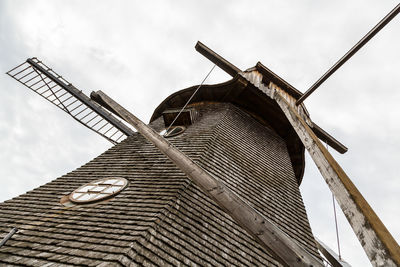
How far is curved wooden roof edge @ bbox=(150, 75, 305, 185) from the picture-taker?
7.01 m

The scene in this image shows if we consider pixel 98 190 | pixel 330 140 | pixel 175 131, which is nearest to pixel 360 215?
pixel 98 190

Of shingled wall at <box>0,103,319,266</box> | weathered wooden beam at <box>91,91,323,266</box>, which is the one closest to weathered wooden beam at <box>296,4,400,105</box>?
shingled wall at <box>0,103,319,266</box>

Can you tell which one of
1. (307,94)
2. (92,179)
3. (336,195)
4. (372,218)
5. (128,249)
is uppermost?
(307,94)

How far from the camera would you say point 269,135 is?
727 cm

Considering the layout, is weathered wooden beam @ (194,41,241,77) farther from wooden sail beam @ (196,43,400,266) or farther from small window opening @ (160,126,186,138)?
wooden sail beam @ (196,43,400,266)

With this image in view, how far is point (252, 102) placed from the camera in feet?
23.9

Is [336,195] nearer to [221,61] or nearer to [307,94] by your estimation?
[307,94]

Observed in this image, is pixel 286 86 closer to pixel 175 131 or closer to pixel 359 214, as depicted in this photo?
pixel 175 131

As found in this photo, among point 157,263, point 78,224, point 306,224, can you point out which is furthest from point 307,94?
point 78,224

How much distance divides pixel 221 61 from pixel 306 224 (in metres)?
4.66

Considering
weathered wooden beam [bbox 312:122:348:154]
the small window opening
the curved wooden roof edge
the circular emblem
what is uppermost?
weathered wooden beam [bbox 312:122:348:154]

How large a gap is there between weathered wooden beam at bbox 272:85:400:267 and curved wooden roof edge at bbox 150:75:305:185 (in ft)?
16.6

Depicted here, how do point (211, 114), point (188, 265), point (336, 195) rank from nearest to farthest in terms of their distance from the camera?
point (336, 195), point (188, 265), point (211, 114)

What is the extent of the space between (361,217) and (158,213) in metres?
2.34
